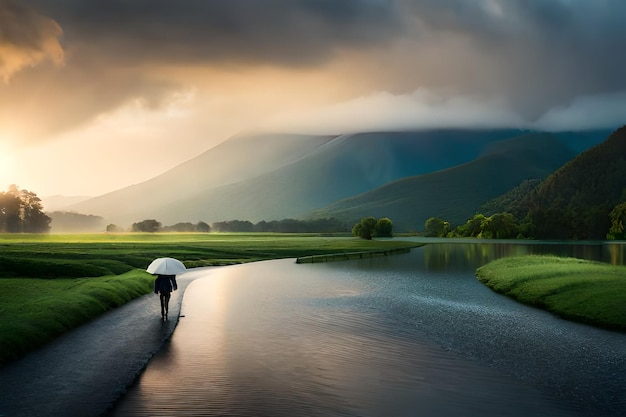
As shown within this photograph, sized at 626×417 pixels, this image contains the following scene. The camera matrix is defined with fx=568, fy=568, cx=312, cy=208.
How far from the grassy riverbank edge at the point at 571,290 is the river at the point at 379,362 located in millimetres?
1770

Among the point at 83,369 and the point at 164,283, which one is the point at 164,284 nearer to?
the point at 164,283

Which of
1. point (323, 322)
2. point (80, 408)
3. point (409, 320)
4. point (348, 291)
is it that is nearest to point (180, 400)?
point (80, 408)

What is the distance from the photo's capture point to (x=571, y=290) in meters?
51.0

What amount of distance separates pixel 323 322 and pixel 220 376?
16368 millimetres

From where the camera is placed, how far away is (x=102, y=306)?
43625 millimetres

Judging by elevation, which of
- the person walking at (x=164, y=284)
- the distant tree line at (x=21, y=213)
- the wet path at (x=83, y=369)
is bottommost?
the wet path at (x=83, y=369)

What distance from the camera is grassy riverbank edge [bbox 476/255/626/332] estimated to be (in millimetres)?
41031

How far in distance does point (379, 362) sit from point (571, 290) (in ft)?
96.6

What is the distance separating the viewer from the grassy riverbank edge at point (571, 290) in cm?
4103

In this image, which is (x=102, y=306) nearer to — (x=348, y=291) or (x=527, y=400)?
(x=348, y=291)

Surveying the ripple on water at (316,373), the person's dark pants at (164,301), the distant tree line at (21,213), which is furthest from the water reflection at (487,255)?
the distant tree line at (21,213)

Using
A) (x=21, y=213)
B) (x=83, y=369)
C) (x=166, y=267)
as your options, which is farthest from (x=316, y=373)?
(x=21, y=213)

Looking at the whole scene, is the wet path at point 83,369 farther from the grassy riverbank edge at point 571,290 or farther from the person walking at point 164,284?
the grassy riverbank edge at point 571,290

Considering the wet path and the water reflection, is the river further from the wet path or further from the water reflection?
the water reflection
